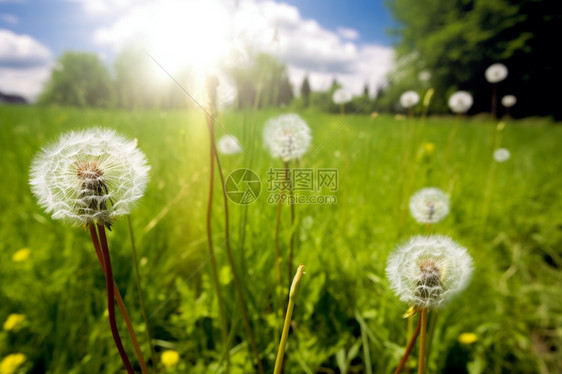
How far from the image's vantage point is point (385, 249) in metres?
1.39

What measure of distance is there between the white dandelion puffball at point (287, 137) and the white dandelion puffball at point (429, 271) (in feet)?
1.27

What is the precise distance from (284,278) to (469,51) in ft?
11.6

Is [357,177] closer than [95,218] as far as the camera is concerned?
No

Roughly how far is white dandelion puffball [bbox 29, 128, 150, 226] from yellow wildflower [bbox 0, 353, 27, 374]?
79cm

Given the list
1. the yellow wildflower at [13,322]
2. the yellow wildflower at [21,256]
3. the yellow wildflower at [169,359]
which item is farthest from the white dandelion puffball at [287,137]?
the yellow wildflower at [21,256]

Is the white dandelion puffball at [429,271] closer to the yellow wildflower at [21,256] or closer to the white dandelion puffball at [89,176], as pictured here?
the white dandelion puffball at [89,176]

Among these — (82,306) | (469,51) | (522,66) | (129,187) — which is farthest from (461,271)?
(522,66)

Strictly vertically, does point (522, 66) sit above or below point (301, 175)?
above

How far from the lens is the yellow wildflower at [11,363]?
3.12 ft

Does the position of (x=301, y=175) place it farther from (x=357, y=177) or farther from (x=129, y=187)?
(x=357, y=177)

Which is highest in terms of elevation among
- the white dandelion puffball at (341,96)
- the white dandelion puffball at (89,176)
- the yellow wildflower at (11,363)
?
the white dandelion puffball at (341,96)

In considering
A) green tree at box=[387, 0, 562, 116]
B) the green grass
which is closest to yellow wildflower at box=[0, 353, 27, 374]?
the green grass

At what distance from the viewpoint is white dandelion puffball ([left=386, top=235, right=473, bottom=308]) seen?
50cm

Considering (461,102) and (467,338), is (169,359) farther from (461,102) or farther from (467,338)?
(461,102)
